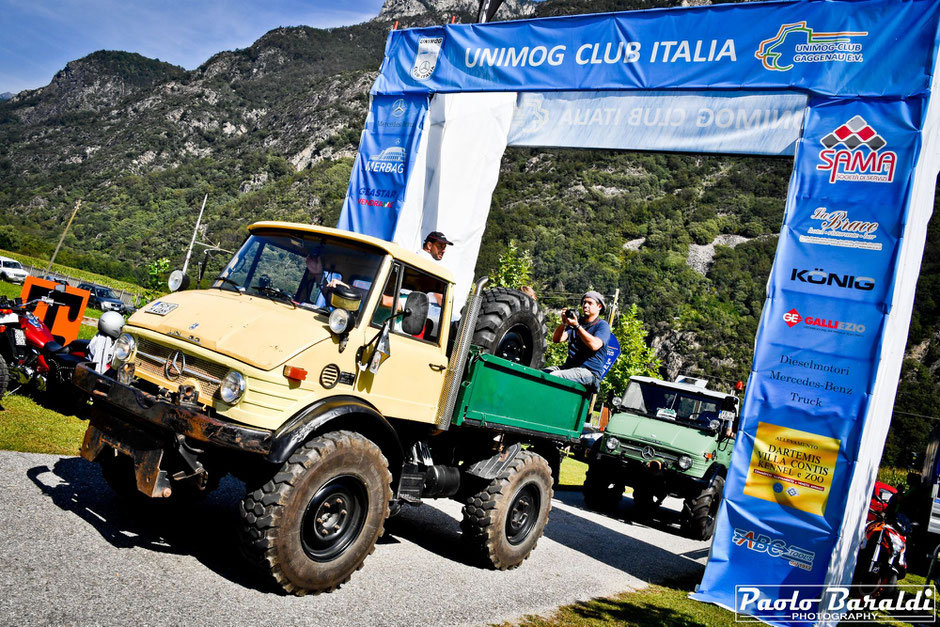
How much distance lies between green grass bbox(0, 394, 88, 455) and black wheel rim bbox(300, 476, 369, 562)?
361 cm

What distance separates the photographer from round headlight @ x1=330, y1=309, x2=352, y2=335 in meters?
4.54

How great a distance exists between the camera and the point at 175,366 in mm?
4551

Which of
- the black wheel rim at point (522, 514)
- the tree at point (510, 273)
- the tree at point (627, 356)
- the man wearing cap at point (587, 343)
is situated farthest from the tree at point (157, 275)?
the black wheel rim at point (522, 514)

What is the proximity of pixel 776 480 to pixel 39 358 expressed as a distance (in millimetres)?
8943

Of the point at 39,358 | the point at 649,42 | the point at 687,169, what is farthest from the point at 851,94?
the point at 687,169

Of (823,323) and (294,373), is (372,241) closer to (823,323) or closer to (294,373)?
(294,373)

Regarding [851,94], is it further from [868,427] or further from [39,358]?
[39,358]

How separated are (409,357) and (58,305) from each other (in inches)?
301

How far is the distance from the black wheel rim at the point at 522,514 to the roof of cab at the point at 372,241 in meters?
2.39

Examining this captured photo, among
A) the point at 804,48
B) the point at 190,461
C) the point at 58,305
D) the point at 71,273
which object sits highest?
the point at 804,48

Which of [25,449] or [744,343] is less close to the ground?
[744,343]

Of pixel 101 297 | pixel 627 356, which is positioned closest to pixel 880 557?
pixel 627 356

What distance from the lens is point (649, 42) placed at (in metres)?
8.50

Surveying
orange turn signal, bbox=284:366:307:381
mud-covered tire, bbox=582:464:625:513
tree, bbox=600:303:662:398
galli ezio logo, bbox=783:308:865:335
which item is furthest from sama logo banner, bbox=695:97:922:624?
tree, bbox=600:303:662:398
